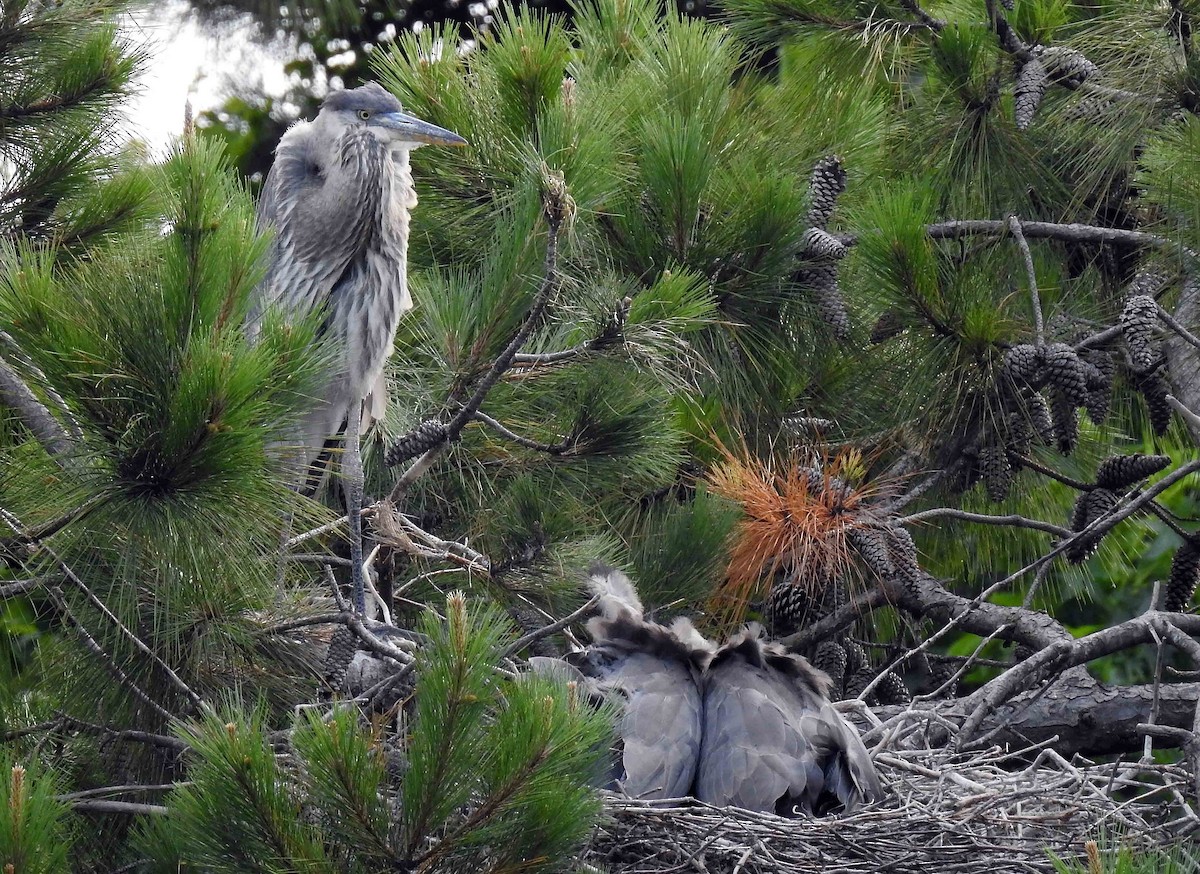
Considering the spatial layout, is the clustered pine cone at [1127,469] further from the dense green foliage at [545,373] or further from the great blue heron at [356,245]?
the great blue heron at [356,245]

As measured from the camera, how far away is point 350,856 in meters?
1.83

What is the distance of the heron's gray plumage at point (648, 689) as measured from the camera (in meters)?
2.60

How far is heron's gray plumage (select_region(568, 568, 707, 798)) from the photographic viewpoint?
2598 mm

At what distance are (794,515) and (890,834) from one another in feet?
2.62

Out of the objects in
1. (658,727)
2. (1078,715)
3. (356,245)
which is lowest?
(1078,715)

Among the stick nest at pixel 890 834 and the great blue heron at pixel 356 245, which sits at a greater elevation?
the great blue heron at pixel 356 245

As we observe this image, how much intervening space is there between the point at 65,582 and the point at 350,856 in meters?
0.89

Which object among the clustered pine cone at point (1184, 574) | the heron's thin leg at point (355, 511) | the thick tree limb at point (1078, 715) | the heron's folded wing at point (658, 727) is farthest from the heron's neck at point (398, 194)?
the clustered pine cone at point (1184, 574)

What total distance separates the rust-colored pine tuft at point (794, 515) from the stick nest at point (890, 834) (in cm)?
62

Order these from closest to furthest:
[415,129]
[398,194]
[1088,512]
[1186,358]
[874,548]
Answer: [874,548], [1186,358], [1088,512], [415,129], [398,194]

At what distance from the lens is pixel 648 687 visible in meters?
2.71

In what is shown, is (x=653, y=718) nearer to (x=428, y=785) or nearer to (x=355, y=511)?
(x=355, y=511)

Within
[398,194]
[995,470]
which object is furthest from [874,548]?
[398,194]

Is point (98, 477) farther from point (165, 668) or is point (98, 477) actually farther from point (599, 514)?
point (599, 514)
